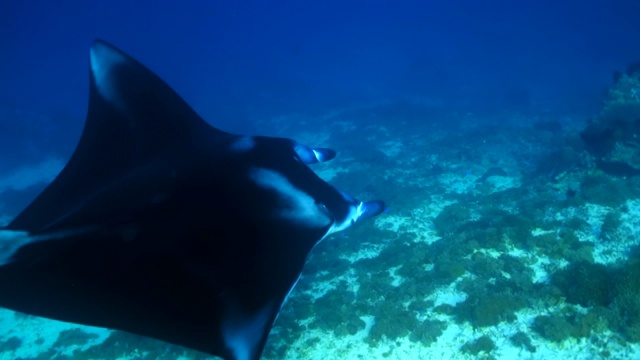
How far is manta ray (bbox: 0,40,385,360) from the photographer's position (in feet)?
7.66

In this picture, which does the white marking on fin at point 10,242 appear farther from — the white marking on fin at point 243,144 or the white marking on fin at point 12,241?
the white marking on fin at point 243,144

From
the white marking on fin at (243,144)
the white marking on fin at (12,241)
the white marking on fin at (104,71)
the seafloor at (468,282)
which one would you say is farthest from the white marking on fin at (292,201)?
the seafloor at (468,282)

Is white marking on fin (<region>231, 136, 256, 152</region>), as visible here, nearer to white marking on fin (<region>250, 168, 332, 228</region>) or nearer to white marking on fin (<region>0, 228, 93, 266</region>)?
white marking on fin (<region>250, 168, 332, 228</region>)

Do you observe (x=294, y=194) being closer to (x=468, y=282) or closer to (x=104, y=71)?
(x=104, y=71)

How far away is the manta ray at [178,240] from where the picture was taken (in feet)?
7.66

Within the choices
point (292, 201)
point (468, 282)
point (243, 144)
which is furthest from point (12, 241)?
point (468, 282)

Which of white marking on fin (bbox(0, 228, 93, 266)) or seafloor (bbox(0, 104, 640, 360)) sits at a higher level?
white marking on fin (bbox(0, 228, 93, 266))

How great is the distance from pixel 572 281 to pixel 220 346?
614 centimetres

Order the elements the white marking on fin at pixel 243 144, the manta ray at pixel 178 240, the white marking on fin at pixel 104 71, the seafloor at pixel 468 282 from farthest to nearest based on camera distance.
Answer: the seafloor at pixel 468 282 → the white marking on fin at pixel 104 71 → the white marking on fin at pixel 243 144 → the manta ray at pixel 178 240

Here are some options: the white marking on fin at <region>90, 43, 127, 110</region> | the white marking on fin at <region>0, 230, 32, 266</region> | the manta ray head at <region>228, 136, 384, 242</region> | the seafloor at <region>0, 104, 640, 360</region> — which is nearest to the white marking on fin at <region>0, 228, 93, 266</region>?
the white marking on fin at <region>0, 230, 32, 266</region>

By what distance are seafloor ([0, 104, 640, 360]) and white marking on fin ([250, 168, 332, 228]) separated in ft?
13.1

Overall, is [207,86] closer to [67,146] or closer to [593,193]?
[67,146]

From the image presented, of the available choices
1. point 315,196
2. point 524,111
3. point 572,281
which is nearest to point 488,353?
point 572,281

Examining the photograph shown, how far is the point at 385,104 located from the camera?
99.6 feet
